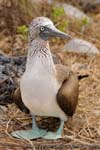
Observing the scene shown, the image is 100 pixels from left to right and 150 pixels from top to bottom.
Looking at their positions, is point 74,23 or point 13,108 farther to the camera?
point 74,23

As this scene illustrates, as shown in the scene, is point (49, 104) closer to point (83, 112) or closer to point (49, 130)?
point (49, 130)

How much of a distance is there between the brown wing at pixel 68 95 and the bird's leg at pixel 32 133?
0.27 meters

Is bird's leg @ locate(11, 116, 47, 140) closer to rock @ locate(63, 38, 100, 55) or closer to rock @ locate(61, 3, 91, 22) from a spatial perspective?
rock @ locate(63, 38, 100, 55)

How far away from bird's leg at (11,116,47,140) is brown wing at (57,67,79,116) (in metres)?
0.27

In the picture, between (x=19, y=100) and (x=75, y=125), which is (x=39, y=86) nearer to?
(x=19, y=100)

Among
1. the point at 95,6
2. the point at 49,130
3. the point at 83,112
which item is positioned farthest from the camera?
the point at 95,6

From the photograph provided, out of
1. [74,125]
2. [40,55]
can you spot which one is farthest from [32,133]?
[40,55]

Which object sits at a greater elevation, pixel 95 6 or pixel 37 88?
pixel 95 6

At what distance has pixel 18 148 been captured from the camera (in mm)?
3832

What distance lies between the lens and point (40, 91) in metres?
3.75

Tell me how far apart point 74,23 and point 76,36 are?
0.31 metres

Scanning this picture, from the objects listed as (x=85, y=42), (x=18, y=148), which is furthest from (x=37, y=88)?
(x=85, y=42)

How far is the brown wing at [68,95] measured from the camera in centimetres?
381

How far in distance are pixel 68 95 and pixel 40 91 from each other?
8.9 inches
